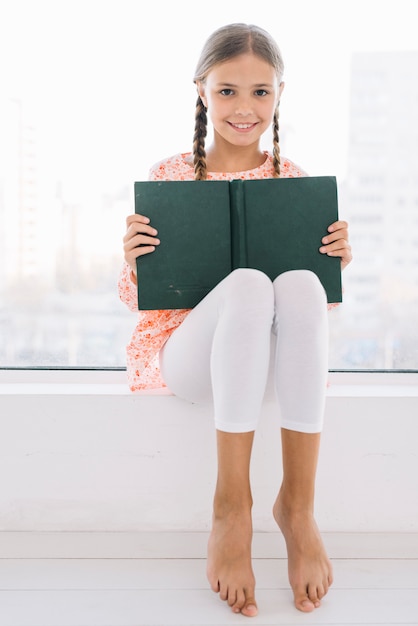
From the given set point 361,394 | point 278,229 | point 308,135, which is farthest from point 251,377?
point 308,135

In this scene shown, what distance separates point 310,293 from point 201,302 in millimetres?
192

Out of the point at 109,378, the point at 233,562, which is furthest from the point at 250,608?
the point at 109,378

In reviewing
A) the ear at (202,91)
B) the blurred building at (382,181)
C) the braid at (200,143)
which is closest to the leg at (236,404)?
the braid at (200,143)

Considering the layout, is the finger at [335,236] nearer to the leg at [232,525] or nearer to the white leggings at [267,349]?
the white leggings at [267,349]

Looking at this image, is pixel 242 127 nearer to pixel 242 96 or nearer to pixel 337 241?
pixel 242 96

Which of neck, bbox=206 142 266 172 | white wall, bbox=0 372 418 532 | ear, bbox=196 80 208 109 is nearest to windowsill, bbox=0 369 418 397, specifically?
white wall, bbox=0 372 418 532

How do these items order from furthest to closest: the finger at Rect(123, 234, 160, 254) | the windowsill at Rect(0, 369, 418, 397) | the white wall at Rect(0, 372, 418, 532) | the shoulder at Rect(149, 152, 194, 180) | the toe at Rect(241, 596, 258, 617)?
the windowsill at Rect(0, 369, 418, 397) < the shoulder at Rect(149, 152, 194, 180) < the white wall at Rect(0, 372, 418, 532) < the finger at Rect(123, 234, 160, 254) < the toe at Rect(241, 596, 258, 617)

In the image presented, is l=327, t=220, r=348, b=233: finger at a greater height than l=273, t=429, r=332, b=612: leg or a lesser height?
greater

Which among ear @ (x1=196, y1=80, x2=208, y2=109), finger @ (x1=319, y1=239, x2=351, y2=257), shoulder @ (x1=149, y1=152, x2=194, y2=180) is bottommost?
finger @ (x1=319, y1=239, x2=351, y2=257)

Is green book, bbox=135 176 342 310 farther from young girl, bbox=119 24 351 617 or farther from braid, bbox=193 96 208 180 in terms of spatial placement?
braid, bbox=193 96 208 180

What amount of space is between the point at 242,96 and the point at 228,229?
0.91 ft

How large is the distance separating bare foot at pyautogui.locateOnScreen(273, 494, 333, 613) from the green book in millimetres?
387

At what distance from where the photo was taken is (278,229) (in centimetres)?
112

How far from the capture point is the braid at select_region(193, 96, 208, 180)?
4.23ft
